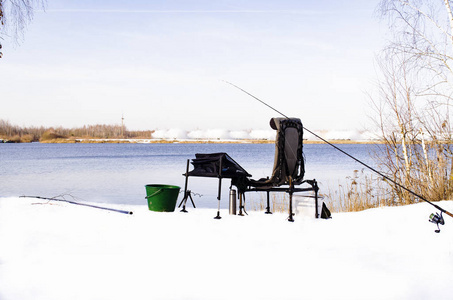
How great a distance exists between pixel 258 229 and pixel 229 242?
0.71 metres

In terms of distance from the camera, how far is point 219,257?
3516mm

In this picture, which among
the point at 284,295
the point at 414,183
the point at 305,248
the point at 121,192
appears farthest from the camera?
the point at 121,192

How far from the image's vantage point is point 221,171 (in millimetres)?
5176

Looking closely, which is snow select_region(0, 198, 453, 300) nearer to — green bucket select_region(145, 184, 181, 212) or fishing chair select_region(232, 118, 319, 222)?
green bucket select_region(145, 184, 181, 212)

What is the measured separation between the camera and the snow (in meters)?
2.85

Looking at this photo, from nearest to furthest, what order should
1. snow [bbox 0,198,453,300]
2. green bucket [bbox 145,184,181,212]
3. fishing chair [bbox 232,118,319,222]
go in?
snow [bbox 0,198,453,300] → fishing chair [bbox 232,118,319,222] → green bucket [bbox 145,184,181,212]

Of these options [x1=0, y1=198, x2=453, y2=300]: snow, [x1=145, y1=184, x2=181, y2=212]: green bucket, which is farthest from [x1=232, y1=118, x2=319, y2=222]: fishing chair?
[x1=145, y1=184, x2=181, y2=212]: green bucket

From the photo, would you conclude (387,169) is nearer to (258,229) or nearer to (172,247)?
(258,229)

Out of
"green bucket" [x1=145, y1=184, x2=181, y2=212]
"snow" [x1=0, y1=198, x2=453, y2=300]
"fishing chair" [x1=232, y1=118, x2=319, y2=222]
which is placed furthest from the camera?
"green bucket" [x1=145, y1=184, x2=181, y2=212]

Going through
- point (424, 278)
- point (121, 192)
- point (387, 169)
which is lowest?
point (121, 192)

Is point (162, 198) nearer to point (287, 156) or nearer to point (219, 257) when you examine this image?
point (287, 156)

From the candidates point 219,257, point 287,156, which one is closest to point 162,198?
point 287,156

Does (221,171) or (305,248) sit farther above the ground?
(221,171)

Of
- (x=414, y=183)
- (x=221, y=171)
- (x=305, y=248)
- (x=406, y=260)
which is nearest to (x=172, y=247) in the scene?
(x=305, y=248)
